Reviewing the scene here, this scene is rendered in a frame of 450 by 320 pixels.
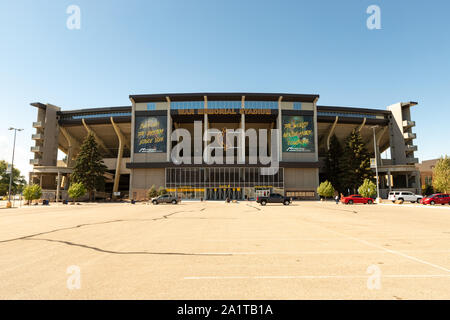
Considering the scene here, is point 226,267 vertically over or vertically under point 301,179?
under

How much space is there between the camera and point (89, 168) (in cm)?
5228

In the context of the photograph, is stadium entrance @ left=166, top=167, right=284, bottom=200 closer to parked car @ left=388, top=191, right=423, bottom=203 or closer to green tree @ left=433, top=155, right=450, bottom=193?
parked car @ left=388, top=191, right=423, bottom=203

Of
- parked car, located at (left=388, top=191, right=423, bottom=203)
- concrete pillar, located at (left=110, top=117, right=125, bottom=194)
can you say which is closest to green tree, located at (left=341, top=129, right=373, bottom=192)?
parked car, located at (left=388, top=191, right=423, bottom=203)

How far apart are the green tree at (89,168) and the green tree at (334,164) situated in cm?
5511

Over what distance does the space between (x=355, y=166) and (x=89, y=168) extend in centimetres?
6177

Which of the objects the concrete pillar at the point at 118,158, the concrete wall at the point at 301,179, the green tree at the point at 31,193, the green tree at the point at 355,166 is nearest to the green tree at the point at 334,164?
the green tree at the point at 355,166

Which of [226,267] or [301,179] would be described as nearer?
[226,267]

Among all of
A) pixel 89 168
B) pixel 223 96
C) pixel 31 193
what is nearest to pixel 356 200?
pixel 223 96

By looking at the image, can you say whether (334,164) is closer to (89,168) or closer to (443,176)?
(443,176)

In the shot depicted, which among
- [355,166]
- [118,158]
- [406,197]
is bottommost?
[406,197]

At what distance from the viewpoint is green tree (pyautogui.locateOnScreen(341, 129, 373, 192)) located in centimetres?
5609

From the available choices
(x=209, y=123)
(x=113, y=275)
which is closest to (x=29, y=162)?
(x=209, y=123)
